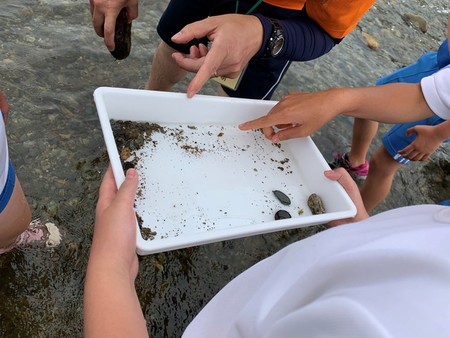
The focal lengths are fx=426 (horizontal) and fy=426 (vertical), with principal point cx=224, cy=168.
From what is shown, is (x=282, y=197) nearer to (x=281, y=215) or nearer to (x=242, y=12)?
(x=281, y=215)

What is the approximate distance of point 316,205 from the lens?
1.54 meters

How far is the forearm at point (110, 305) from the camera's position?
30.1 inches

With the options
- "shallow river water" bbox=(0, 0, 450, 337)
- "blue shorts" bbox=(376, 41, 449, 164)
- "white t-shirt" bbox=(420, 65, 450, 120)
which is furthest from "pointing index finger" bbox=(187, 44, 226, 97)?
"blue shorts" bbox=(376, 41, 449, 164)

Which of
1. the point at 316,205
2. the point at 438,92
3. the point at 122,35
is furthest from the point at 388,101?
the point at 122,35

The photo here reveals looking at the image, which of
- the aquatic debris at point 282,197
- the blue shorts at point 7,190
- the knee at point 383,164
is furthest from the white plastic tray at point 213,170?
the knee at point 383,164

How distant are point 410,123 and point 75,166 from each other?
150cm

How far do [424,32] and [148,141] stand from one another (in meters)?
3.21

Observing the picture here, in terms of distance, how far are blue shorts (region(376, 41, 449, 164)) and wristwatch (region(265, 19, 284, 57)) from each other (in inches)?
28.7

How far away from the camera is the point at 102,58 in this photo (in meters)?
2.44

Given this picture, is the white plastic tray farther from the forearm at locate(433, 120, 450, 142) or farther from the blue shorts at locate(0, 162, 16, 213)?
the forearm at locate(433, 120, 450, 142)

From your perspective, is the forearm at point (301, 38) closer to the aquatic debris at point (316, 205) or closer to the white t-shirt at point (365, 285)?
the aquatic debris at point (316, 205)

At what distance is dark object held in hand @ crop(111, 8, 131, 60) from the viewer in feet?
4.97

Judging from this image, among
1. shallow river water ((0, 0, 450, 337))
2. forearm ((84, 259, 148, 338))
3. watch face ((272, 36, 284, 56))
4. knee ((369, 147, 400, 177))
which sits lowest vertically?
shallow river water ((0, 0, 450, 337))

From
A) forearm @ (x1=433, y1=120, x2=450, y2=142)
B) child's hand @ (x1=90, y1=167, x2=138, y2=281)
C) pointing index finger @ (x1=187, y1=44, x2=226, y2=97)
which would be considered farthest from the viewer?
forearm @ (x1=433, y1=120, x2=450, y2=142)
